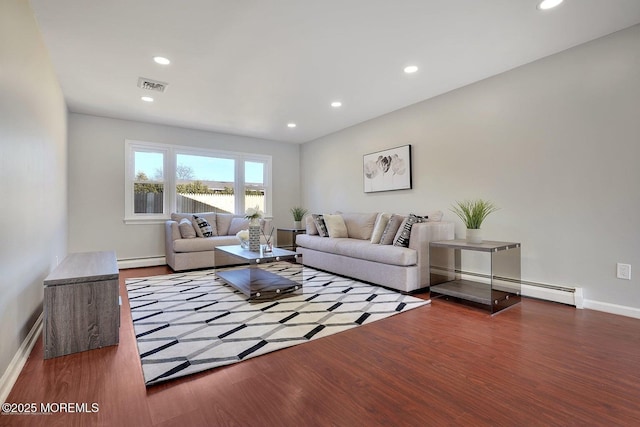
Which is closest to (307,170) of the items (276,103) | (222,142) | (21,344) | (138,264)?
(222,142)

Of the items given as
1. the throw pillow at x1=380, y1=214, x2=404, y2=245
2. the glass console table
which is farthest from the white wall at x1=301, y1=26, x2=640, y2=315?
the throw pillow at x1=380, y1=214, x2=404, y2=245

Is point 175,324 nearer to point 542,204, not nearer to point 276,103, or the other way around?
point 276,103

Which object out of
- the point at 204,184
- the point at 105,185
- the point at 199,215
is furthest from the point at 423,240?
the point at 105,185

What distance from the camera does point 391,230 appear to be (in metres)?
3.77

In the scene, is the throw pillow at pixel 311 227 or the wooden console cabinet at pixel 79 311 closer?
the wooden console cabinet at pixel 79 311

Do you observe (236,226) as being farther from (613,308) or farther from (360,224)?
(613,308)

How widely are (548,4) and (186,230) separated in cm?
491

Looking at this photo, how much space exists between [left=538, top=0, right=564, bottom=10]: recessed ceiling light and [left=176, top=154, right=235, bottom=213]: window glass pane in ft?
17.0

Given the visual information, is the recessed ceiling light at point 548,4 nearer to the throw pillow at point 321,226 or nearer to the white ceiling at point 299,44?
the white ceiling at point 299,44

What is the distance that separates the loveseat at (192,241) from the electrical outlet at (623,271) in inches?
183

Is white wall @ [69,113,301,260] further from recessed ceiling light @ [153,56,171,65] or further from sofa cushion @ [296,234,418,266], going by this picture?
sofa cushion @ [296,234,418,266]

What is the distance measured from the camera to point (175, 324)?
2.44m

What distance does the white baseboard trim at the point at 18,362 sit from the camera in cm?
152

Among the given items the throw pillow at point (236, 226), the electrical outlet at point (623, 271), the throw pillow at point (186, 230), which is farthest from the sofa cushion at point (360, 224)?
the electrical outlet at point (623, 271)
